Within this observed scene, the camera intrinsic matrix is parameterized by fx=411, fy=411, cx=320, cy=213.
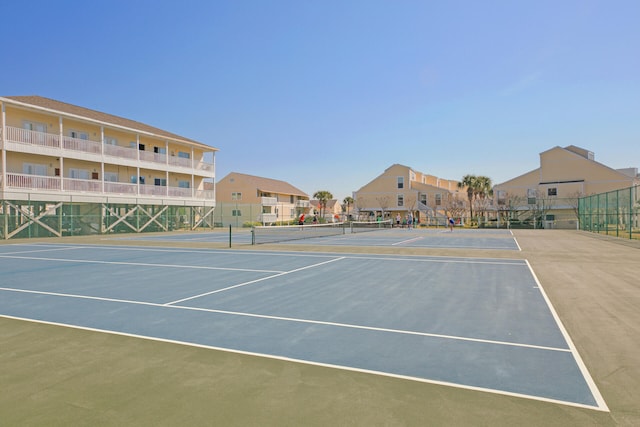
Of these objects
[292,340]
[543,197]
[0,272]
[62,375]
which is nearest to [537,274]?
[292,340]

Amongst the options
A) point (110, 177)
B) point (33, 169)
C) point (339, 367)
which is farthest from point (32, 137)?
point (339, 367)

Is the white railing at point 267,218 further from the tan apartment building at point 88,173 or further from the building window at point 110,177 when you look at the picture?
the building window at point 110,177

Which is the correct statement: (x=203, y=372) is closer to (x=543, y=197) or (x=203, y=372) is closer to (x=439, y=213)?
(x=543, y=197)

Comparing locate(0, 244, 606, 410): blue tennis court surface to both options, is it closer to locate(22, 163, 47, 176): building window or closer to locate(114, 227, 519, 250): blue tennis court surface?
locate(114, 227, 519, 250): blue tennis court surface

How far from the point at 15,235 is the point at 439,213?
58.0 meters

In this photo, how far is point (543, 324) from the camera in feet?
21.3

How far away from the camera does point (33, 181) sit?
29.4 m

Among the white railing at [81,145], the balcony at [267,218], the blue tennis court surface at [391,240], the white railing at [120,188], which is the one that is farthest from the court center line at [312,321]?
the balcony at [267,218]

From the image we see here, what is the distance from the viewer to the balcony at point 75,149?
28.8 meters

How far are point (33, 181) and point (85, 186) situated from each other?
4.06 meters

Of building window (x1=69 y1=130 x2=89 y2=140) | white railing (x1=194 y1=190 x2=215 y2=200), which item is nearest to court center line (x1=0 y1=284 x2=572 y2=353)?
building window (x1=69 y1=130 x2=89 y2=140)

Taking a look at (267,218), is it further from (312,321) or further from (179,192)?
(312,321)

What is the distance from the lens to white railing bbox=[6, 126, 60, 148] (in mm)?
28448

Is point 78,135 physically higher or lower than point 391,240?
higher
